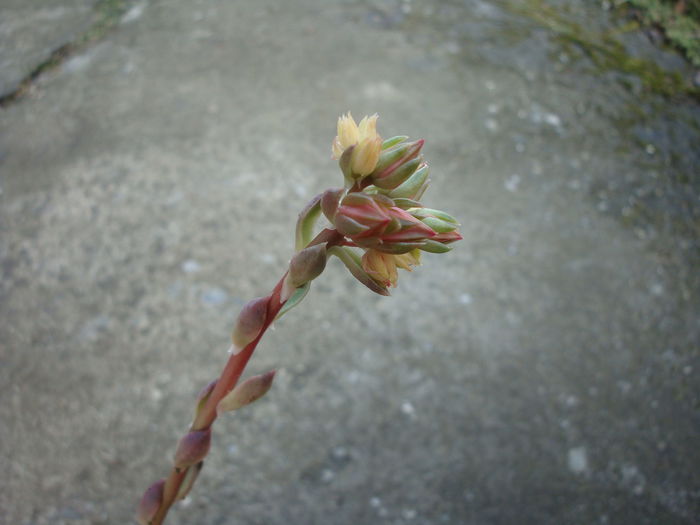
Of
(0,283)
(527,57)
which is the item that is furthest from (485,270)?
(0,283)

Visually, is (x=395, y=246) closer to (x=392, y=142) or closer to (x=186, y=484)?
(x=392, y=142)

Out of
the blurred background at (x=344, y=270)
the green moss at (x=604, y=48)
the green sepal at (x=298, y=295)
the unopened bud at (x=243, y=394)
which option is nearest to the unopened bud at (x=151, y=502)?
the unopened bud at (x=243, y=394)

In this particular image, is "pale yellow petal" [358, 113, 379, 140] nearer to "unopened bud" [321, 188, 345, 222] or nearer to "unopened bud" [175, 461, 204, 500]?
"unopened bud" [321, 188, 345, 222]

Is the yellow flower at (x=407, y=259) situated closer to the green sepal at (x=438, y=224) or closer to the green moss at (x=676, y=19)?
the green sepal at (x=438, y=224)

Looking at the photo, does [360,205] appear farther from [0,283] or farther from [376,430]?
[0,283]

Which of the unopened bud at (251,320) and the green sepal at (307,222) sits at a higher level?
the green sepal at (307,222)
